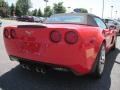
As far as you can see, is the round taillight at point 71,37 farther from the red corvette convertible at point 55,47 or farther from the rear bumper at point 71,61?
the rear bumper at point 71,61

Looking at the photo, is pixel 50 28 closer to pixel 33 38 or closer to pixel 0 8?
pixel 33 38

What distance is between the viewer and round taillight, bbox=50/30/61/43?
3889 mm

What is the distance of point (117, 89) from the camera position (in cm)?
434

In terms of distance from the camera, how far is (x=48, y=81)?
4516mm

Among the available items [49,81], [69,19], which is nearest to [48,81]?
[49,81]

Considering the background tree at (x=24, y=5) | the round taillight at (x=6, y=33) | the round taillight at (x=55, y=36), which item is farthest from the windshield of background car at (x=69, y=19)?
the background tree at (x=24, y=5)

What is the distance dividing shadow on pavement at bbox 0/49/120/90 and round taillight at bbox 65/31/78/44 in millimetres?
901

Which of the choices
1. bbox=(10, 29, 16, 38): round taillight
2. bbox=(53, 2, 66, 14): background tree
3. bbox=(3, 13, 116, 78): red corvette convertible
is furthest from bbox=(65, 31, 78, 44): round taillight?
bbox=(53, 2, 66, 14): background tree

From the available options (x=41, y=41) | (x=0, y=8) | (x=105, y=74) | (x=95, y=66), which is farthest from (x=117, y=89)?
(x=0, y=8)

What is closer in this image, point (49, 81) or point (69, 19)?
point (49, 81)

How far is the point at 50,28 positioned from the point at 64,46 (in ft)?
1.32

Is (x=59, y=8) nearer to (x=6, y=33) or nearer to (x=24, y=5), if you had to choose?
(x=24, y=5)

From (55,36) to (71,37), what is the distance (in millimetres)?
273

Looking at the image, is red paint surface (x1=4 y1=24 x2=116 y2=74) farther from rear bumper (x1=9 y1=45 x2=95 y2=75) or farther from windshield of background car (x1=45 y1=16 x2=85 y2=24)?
windshield of background car (x1=45 y1=16 x2=85 y2=24)
